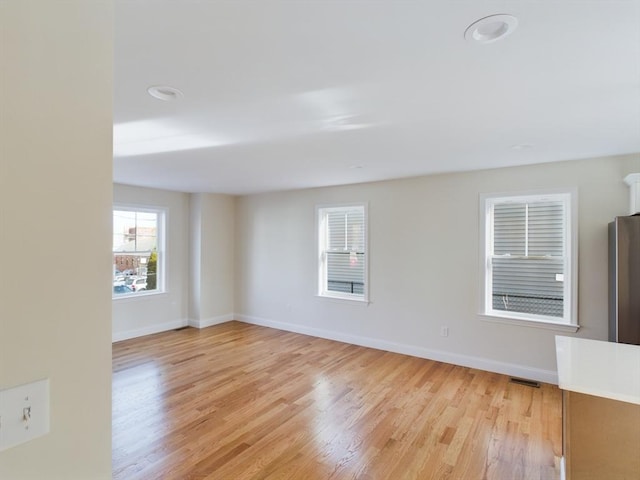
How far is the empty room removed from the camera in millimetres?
725

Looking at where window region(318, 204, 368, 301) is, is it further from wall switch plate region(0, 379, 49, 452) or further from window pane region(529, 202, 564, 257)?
wall switch plate region(0, 379, 49, 452)

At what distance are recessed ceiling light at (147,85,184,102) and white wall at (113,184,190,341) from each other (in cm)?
380

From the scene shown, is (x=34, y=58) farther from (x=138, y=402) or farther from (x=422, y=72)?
(x=138, y=402)

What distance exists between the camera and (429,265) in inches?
177

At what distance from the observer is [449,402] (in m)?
3.26

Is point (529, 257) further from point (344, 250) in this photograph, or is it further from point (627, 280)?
point (344, 250)

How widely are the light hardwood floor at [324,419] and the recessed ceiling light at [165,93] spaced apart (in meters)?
2.45

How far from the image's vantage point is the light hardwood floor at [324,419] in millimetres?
2324

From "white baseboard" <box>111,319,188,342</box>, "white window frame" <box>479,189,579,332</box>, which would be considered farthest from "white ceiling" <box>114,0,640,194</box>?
"white baseboard" <box>111,319,188,342</box>

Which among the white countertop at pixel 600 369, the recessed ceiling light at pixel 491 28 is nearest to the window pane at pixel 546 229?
the white countertop at pixel 600 369

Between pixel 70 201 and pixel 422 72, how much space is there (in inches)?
67.2

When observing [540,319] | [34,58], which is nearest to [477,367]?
[540,319]

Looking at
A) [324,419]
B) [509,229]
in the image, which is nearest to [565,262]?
[509,229]

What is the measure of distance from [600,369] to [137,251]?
19.5ft
